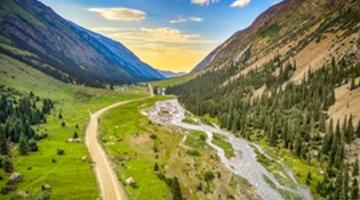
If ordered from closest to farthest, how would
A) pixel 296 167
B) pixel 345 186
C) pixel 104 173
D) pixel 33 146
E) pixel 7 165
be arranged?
pixel 345 186
pixel 104 173
pixel 7 165
pixel 296 167
pixel 33 146

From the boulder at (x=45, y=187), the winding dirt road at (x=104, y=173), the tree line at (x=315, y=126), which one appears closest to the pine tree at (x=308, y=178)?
the tree line at (x=315, y=126)

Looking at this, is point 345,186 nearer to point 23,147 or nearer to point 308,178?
point 308,178

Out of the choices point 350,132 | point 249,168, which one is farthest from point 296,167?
point 350,132

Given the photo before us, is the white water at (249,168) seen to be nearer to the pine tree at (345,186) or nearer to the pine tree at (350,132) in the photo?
the pine tree at (345,186)

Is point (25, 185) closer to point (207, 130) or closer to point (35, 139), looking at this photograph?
point (35, 139)

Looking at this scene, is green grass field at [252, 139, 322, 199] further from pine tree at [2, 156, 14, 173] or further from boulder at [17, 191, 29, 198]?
pine tree at [2, 156, 14, 173]

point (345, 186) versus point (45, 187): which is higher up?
point (45, 187)

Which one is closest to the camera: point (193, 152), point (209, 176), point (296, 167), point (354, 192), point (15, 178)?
point (15, 178)

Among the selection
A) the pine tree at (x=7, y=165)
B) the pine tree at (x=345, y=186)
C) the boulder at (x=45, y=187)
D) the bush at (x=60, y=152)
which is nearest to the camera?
the boulder at (x=45, y=187)

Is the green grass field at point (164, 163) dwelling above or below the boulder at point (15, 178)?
below
